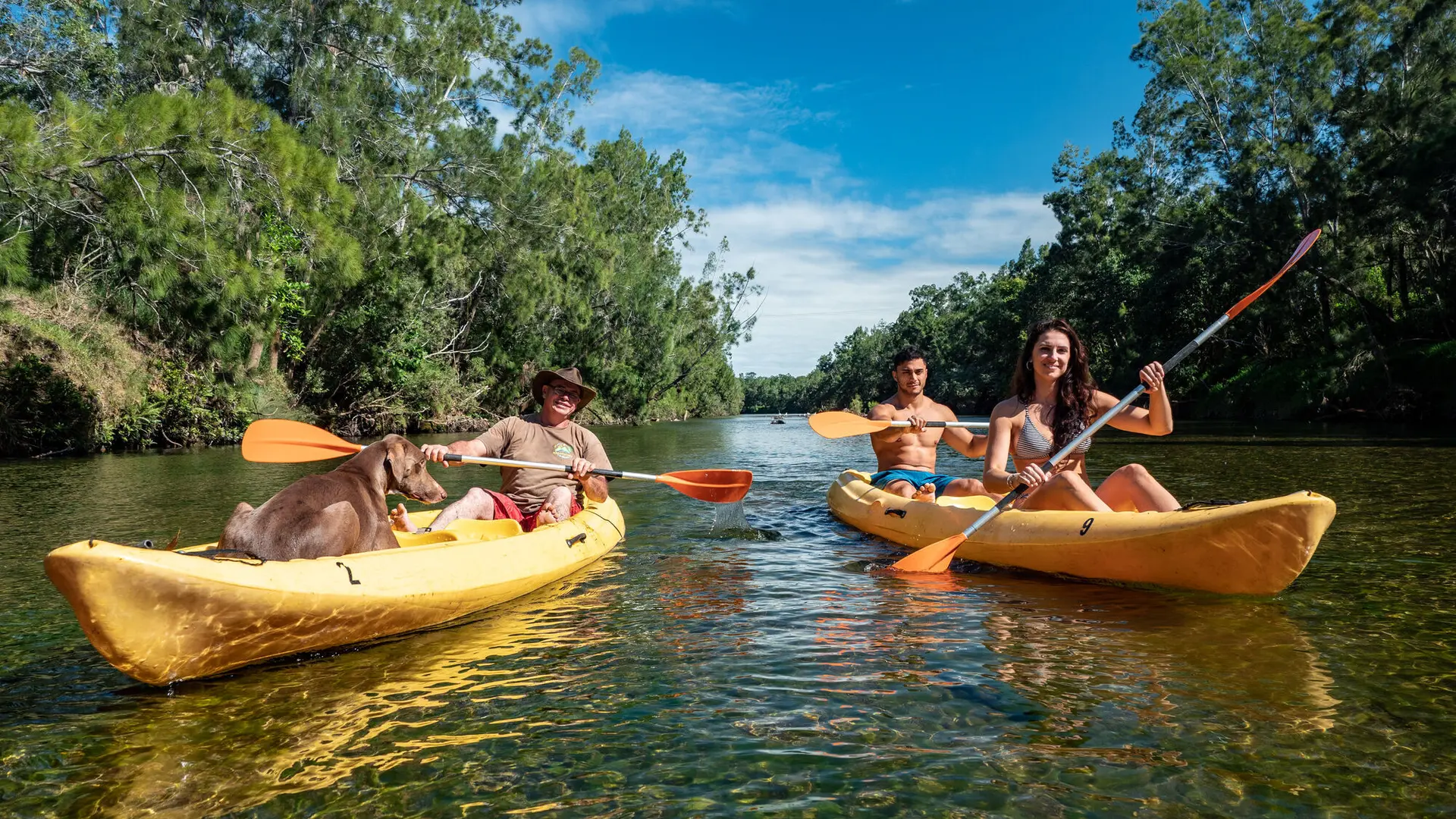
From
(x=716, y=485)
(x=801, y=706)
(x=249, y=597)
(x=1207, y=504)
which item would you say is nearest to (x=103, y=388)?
(x=716, y=485)

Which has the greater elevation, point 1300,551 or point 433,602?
point 1300,551

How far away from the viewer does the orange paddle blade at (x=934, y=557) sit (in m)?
5.48

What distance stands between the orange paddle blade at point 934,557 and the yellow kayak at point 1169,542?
23 cm

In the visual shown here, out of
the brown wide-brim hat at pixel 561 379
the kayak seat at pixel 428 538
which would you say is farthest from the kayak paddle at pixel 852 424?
the kayak seat at pixel 428 538

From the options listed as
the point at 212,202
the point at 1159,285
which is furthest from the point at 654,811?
the point at 1159,285

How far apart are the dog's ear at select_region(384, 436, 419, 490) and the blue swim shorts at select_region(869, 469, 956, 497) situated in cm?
397

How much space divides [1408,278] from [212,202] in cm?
3205

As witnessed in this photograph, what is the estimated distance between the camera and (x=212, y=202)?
527 inches

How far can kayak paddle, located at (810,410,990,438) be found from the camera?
291 inches

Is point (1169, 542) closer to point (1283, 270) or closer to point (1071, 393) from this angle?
point (1071, 393)

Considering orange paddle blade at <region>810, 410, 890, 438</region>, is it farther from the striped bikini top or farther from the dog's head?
the dog's head

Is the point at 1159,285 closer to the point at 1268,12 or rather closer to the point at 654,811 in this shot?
the point at 1268,12

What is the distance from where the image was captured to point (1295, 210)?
23.0m

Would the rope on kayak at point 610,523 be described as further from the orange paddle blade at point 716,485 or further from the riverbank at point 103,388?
A: the riverbank at point 103,388
